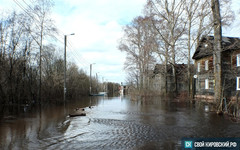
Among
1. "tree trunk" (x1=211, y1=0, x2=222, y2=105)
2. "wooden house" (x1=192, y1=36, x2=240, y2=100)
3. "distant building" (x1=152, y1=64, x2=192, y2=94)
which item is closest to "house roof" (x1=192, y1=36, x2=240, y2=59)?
"wooden house" (x1=192, y1=36, x2=240, y2=100)

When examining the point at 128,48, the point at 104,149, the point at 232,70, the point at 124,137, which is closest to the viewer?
the point at 104,149

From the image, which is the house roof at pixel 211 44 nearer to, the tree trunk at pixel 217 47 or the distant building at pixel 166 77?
the tree trunk at pixel 217 47

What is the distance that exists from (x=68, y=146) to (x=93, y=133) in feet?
6.09

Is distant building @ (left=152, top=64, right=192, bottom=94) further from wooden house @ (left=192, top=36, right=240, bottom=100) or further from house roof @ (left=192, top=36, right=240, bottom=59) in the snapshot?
house roof @ (left=192, top=36, right=240, bottom=59)

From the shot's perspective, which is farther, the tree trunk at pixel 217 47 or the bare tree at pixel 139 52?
the bare tree at pixel 139 52

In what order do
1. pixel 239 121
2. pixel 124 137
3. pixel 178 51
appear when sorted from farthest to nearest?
1. pixel 178 51
2. pixel 239 121
3. pixel 124 137

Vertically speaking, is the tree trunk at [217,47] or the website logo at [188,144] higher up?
the tree trunk at [217,47]

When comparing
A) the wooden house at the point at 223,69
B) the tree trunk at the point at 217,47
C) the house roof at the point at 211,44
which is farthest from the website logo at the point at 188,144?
the wooden house at the point at 223,69

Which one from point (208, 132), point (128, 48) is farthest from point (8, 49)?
point (128, 48)

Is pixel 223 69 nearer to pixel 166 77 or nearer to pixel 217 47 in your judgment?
pixel 166 77

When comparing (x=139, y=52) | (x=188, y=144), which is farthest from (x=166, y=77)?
(x=188, y=144)

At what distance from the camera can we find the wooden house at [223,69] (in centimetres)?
2402

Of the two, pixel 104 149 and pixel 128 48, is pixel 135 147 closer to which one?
pixel 104 149

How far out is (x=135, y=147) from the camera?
5.86m
